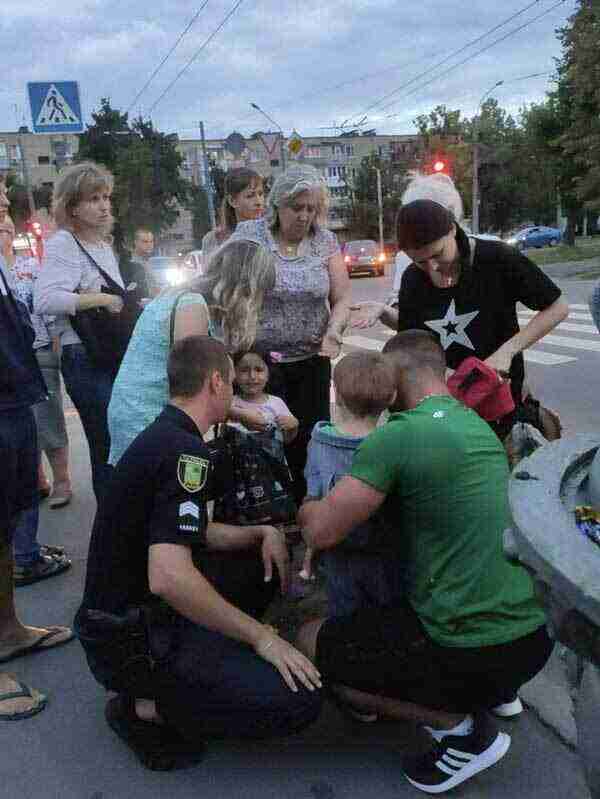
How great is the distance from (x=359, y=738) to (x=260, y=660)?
502 mm

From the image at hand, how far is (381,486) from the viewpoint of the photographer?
2104 mm

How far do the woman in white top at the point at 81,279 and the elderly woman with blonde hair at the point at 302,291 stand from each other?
724 millimetres

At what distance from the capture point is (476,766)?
220 centimetres

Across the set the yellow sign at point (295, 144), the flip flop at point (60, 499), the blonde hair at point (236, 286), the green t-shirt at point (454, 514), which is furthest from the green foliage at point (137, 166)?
the green t-shirt at point (454, 514)

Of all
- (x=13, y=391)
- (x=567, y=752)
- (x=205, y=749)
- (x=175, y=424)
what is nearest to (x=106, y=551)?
(x=175, y=424)

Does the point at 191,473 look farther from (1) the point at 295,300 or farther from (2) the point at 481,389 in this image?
(1) the point at 295,300

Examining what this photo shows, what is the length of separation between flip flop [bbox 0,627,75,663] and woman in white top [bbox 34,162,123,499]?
2.82 ft

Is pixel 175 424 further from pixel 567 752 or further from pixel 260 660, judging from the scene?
pixel 567 752

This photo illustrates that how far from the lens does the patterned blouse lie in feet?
12.3

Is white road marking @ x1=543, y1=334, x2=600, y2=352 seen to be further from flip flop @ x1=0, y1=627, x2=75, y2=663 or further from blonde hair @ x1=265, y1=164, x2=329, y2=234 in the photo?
flip flop @ x1=0, y1=627, x2=75, y2=663

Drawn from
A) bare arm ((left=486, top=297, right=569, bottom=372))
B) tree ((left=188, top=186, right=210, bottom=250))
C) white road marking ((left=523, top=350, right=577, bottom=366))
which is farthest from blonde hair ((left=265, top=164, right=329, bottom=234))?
tree ((left=188, top=186, right=210, bottom=250))

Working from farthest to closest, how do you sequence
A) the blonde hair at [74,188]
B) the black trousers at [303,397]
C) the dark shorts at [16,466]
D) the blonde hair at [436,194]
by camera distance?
the black trousers at [303,397]
the blonde hair at [74,188]
the blonde hair at [436,194]
the dark shorts at [16,466]

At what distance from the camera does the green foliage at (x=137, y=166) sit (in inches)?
1809

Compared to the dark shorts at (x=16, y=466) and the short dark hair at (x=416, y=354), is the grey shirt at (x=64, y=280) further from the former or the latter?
the short dark hair at (x=416, y=354)
